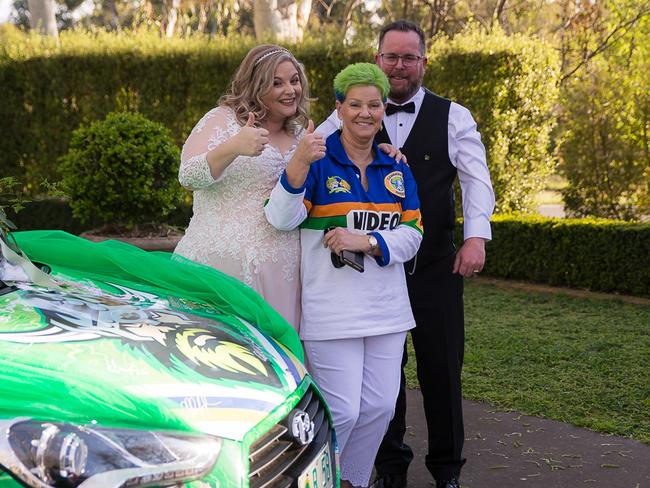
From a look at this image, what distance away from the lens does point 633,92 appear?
38.4 ft

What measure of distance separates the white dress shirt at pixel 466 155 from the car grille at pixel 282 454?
1.65m

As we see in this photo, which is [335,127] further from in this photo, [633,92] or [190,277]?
[633,92]

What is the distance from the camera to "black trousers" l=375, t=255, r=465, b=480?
4.13m

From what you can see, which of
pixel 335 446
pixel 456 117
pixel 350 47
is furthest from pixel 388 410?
pixel 350 47

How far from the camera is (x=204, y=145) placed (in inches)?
141

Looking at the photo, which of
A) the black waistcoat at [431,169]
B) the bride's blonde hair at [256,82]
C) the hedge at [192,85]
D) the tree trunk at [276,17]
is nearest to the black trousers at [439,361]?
the black waistcoat at [431,169]

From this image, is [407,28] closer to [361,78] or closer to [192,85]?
[361,78]

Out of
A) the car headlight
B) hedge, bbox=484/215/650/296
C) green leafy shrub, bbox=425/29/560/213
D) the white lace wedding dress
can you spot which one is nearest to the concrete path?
the white lace wedding dress

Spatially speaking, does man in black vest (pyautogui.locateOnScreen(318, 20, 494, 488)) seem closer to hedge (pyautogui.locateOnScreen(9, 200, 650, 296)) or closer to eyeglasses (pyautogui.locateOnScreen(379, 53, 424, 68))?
eyeglasses (pyautogui.locateOnScreen(379, 53, 424, 68))

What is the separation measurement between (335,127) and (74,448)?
7.59ft

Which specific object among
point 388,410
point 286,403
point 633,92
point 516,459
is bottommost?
point 516,459

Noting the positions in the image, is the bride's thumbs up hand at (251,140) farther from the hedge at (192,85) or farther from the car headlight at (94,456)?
the hedge at (192,85)

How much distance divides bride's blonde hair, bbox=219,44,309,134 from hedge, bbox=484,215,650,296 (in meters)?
7.03

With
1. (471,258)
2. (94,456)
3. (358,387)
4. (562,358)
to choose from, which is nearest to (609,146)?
(562,358)
